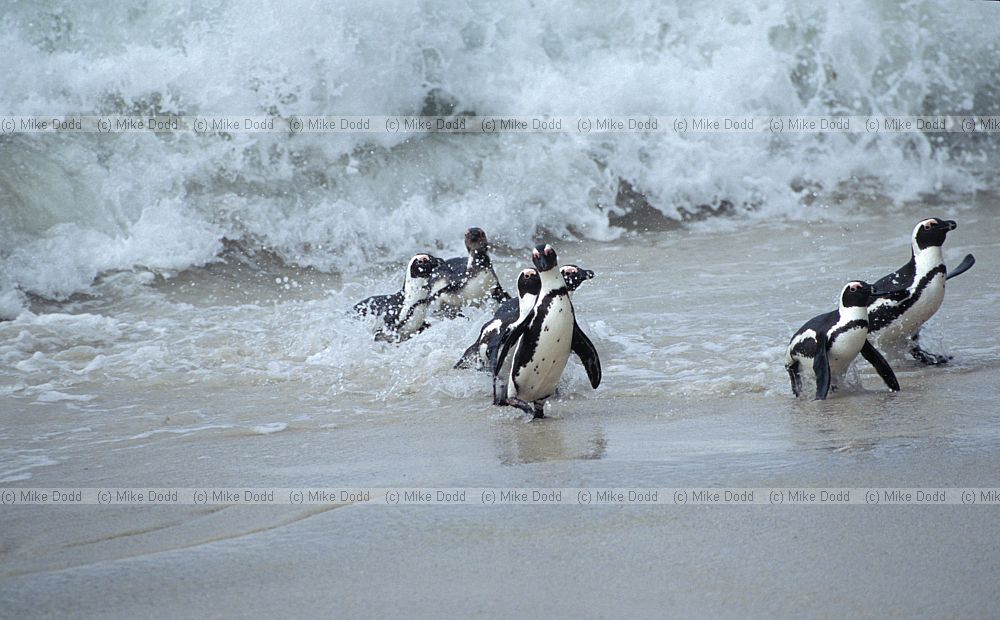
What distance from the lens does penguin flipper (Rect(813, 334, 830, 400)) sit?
4.27 metres

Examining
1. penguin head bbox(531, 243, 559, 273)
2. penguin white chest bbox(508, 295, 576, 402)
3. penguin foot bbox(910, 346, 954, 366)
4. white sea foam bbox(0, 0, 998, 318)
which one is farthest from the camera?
white sea foam bbox(0, 0, 998, 318)

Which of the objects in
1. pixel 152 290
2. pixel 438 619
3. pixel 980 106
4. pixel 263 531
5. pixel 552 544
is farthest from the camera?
pixel 980 106

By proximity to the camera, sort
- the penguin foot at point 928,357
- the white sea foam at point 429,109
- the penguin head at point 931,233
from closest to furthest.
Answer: the penguin foot at point 928,357 < the penguin head at point 931,233 < the white sea foam at point 429,109

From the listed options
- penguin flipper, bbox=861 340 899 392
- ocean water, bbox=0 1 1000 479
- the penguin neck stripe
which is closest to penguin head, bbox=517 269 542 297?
ocean water, bbox=0 1 1000 479

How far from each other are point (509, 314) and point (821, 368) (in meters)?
1.30

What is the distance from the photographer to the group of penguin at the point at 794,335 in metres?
4.37

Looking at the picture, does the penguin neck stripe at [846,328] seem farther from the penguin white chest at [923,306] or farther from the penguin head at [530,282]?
the penguin head at [530,282]

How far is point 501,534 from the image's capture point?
2.91m

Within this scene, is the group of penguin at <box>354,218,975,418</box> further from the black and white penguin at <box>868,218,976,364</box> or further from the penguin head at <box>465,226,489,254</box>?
the penguin head at <box>465,226,489,254</box>

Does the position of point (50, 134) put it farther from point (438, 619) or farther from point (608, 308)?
point (438, 619)

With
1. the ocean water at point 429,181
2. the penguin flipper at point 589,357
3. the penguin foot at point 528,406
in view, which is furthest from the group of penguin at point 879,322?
the penguin foot at point 528,406

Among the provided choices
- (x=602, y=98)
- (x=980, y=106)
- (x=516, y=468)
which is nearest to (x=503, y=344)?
(x=516, y=468)

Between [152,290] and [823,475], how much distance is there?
17.1ft

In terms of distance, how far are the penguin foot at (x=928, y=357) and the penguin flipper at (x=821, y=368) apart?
667mm
